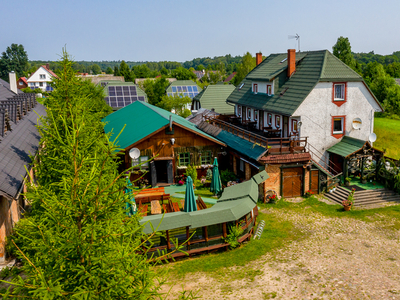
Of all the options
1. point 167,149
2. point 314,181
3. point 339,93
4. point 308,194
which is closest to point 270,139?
point 314,181

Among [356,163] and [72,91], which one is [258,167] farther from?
[72,91]

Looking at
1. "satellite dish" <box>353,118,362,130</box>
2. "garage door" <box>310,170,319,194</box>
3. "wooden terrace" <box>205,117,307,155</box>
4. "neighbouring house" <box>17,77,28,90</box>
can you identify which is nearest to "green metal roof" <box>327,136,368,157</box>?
"satellite dish" <box>353,118,362,130</box>

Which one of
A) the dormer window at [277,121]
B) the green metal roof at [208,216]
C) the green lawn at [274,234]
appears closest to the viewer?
the green metal roof at [208,216]

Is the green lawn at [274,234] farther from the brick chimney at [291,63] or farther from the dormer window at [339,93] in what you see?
the brick chimney at [291,63]

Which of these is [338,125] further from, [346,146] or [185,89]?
[185,89]

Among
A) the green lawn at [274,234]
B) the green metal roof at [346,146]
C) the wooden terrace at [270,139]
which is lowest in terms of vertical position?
the green lawn at [274,234]

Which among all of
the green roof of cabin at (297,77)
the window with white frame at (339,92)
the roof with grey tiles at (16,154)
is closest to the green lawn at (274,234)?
the green roof of cabin at (297,77)

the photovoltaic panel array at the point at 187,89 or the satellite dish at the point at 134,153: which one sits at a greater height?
the photovoltaic panel array at the point at 187,89
